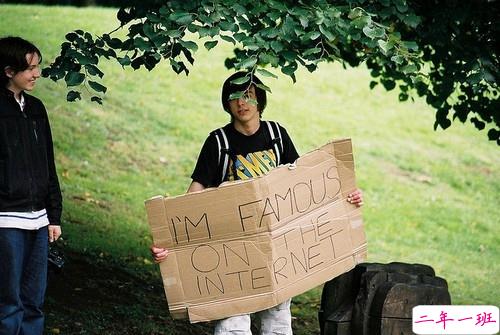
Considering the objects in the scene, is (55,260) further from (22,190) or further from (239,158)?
(239,158)

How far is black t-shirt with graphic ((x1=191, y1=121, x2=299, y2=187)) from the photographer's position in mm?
4797

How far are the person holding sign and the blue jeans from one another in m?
0.83

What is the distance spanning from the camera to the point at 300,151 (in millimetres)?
13734

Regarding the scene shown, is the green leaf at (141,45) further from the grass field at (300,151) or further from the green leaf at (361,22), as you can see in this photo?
the grass field at (300,151)

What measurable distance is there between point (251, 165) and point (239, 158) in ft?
0.22

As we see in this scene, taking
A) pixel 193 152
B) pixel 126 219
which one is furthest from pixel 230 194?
pixel 193 152

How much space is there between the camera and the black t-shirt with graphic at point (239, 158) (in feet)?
15.7

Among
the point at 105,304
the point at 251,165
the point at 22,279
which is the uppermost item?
the point at 251,165

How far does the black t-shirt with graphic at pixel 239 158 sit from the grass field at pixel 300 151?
2.72 meters

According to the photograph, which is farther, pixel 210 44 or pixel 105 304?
pixel 105 304

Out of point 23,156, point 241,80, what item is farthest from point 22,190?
point 241,80

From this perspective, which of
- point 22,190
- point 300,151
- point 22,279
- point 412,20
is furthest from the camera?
point 300,151

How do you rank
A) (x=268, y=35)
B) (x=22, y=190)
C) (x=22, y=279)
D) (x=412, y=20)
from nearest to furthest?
(x=22, y=190) < (x=268, y=35) < (x=22, y=279) < (x=412, y=20)

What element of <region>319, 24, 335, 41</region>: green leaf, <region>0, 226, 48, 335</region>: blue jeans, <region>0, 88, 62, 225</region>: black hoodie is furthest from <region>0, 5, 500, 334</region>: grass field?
<region>319, 24, 335, 41</region>: green leaf
